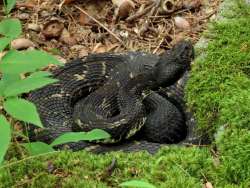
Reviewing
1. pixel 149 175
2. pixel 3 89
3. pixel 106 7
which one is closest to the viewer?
pixel 3 89

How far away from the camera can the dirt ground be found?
7.11 metres

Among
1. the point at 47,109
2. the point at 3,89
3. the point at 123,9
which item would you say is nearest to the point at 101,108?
the point at 47,109

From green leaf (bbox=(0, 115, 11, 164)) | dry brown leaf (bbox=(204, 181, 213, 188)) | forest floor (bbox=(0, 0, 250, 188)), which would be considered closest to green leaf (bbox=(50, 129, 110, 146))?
forest floor (bbox=(0, 0, 250, 188))

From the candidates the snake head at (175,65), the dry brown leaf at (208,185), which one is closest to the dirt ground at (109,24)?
the snake head at (175,65)

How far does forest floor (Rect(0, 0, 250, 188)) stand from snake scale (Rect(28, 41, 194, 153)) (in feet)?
2.05

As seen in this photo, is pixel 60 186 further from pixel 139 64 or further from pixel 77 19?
pixel 77 19

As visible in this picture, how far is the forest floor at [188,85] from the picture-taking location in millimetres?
3084

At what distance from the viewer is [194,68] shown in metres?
4.59

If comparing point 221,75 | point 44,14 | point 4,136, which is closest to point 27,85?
point 4,136

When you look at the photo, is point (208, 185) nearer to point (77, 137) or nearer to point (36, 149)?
point (77, 137)

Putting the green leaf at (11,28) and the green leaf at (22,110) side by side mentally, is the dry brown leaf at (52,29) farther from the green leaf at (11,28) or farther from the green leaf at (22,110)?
the green leaf at (22,110)

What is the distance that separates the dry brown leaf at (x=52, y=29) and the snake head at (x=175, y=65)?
197 cm

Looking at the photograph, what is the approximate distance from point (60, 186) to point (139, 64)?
336 centimetres

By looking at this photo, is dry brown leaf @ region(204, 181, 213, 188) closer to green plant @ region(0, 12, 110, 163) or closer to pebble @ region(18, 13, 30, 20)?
green plant @ region(0, 12, 110, 163)
